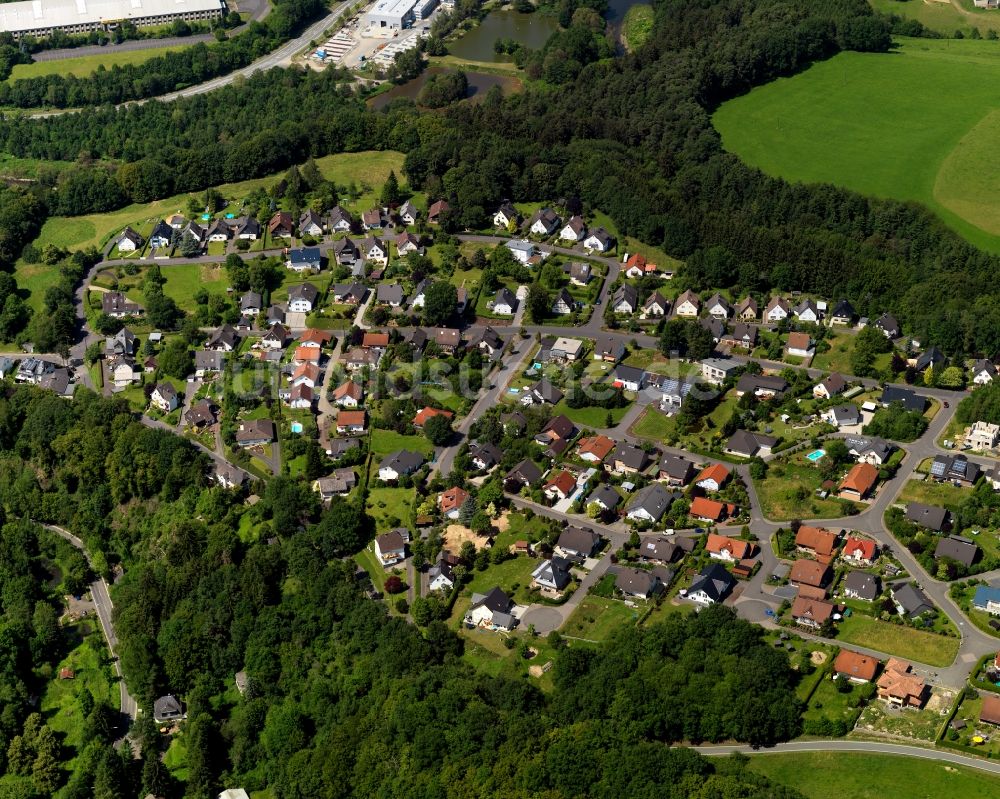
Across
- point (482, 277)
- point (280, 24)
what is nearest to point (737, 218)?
point (482, 277)

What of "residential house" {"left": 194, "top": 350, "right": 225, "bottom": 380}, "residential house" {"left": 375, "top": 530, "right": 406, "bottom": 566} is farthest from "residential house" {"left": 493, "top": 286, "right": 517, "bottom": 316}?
"residential house" {"left": 375, "top": 530, "right": 406, "bottom": 566}

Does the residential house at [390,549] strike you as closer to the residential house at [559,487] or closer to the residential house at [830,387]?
Answer: the residential house at [559,487]

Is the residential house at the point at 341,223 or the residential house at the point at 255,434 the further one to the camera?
the residential house at the point at 341,223

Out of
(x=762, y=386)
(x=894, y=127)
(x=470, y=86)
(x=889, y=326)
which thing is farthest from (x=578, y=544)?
(x=470, y=86)

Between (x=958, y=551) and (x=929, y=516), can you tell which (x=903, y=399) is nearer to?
(x=929, y=516)

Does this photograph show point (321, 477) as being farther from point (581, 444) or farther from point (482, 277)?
point (482, 277)

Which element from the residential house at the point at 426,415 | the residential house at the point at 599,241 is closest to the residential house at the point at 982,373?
the residential house at the point at 599,241

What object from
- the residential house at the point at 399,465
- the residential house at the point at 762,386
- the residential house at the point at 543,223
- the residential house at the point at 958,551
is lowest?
the residential house at the point at 399,465

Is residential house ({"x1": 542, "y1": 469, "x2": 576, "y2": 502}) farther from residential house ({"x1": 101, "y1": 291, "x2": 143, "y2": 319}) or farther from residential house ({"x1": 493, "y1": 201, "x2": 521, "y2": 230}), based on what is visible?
residential house ({"x1": 101, "y1": 291, "x2": 143, "y2": 319})
